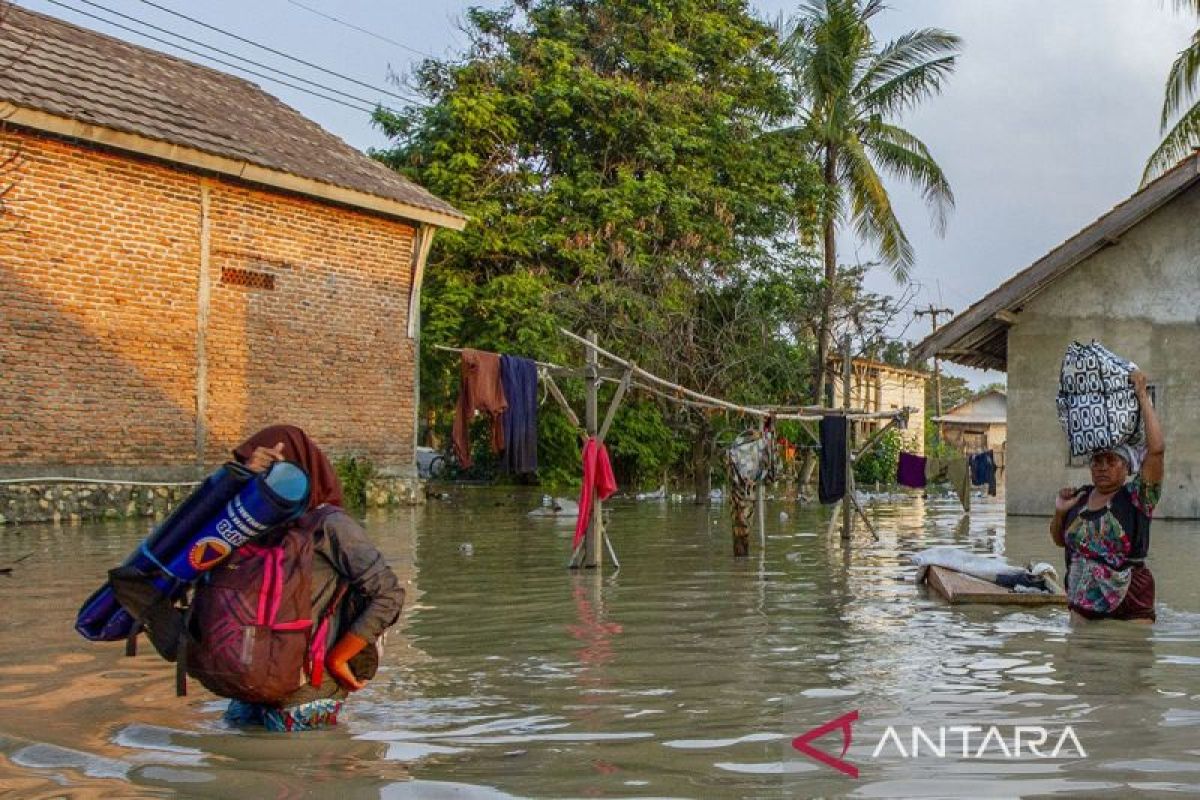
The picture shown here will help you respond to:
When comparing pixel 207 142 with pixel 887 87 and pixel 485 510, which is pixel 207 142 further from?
pixel 887 87

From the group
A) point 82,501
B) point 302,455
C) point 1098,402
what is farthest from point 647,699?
point 82,501

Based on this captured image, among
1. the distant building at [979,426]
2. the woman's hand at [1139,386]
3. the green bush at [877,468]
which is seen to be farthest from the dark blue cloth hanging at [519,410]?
the distant building at [979,426]

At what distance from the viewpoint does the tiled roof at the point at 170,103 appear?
16.1 meters

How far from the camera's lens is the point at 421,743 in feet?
17.6

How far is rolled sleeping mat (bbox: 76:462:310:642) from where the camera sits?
4.92 meters

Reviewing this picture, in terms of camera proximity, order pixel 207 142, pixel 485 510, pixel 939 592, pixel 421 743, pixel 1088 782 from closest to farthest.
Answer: pixel 1088 782, pixel 421 743, pixel 939 592, pixel 207 142, pixel 485 510

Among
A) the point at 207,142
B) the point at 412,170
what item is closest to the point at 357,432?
the point at 207,142

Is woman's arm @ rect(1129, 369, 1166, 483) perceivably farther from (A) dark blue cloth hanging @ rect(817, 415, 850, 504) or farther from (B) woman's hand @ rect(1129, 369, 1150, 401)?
(A) dark blue cloth hanging @ rect(817, 415, 850, 504)

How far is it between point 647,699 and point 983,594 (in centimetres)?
432

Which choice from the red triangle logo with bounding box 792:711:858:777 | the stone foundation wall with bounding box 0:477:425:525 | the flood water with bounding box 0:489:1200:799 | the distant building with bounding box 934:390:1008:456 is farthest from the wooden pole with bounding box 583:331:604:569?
the distant building with bounding box 934:390:1008:456

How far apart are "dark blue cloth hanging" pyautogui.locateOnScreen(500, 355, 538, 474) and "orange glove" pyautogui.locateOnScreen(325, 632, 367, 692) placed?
7.54 m

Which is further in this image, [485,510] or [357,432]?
[485,510]

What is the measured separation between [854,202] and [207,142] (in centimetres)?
1683

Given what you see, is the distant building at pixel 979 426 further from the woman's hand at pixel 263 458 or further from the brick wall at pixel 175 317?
the woman's hand at pixel 263 458
